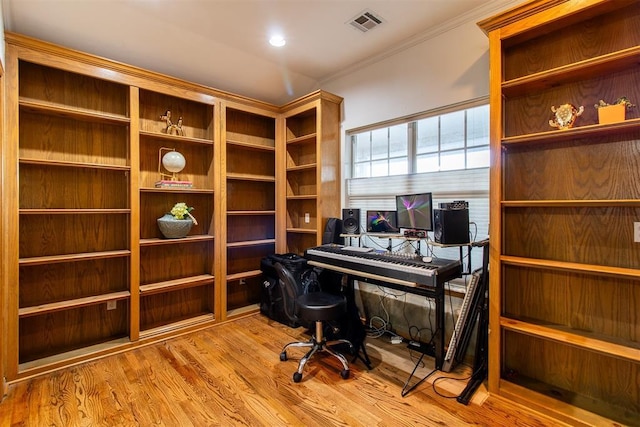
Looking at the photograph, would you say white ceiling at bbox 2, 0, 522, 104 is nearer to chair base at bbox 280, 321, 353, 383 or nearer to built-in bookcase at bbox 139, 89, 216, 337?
built-in bookcase at bbox 139, 89, 216, 337

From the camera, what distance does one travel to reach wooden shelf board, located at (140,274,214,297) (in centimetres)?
282

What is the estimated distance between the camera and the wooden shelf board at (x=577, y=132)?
161cm

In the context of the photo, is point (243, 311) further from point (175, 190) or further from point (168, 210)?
point (175, 190)

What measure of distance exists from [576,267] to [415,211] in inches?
41.4

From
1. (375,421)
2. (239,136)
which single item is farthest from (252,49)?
(375,421)

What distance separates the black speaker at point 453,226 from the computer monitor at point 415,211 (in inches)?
7.3

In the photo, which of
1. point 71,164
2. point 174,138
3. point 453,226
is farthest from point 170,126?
point 453,226

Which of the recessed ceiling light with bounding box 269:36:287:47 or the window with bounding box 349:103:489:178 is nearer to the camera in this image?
the window with bounding box 349:103:489:178

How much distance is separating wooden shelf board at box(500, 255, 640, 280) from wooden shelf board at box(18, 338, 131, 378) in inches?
126

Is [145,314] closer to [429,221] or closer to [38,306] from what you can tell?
[38,306]

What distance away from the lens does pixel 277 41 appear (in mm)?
2869

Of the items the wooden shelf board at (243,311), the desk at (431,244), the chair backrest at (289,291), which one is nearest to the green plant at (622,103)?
the desk at (431,244)

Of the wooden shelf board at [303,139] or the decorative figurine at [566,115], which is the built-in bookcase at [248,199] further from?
the decorative figurine at [566,115]

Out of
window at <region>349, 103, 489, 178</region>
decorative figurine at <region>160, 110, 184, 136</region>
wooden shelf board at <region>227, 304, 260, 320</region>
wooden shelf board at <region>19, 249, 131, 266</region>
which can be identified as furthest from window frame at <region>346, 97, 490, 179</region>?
wooden shelf board at <region>19, 249, 131, 266</region>
